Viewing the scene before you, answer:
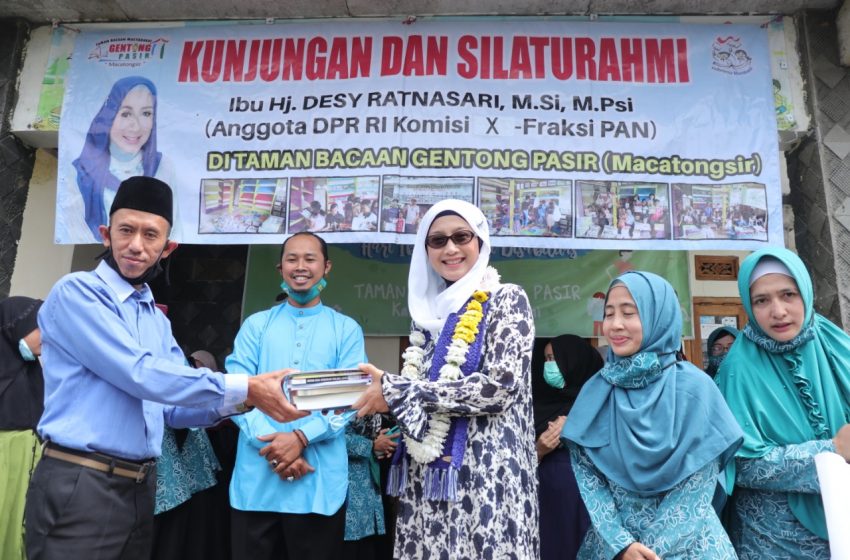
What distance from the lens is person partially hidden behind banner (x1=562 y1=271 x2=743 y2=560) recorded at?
5.86 ft

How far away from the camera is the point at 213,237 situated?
3.27 metres

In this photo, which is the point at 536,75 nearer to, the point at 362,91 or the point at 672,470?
the point at 362,91

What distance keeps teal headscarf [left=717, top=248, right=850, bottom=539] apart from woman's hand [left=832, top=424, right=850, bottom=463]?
133 millimetres

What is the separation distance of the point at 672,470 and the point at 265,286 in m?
3.24

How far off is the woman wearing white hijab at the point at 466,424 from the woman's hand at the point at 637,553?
11.0 inches

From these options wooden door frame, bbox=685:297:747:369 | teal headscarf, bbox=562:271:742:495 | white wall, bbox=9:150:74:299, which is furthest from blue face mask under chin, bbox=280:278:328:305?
wooden door frame, bbox=685:297:747:369

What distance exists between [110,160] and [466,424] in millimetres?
2593

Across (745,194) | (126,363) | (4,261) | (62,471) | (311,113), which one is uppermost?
(311,113)

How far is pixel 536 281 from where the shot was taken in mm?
4227

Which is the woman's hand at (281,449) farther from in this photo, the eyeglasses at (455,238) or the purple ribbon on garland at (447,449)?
the eyeglasses at (455,238)

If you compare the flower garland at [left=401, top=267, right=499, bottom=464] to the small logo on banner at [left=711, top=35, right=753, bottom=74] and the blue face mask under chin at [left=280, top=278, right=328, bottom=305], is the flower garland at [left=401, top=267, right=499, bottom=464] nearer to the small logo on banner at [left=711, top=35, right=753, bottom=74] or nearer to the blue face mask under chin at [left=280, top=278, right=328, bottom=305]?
the blue face mask under chin at [left=280, top=278, right=328, bottom=305]

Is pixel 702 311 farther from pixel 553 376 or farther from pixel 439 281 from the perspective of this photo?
pixel 439 281

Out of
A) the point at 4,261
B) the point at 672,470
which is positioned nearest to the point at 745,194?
the point at 672,470

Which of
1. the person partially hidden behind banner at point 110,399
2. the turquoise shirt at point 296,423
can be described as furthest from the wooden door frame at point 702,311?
the person partially hidden behind banner at point 110,399
